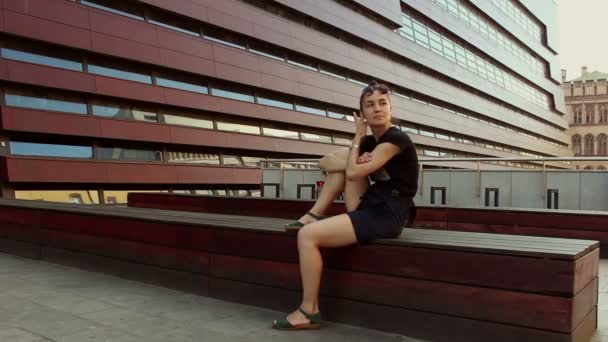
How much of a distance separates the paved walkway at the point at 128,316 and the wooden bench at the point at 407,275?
159 millimetres

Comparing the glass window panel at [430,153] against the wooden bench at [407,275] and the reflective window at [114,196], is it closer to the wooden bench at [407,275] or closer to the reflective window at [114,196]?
the reflective window at [114,196]

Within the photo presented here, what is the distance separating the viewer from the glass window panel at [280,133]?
3108 cm

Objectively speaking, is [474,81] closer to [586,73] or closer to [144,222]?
[144,222]

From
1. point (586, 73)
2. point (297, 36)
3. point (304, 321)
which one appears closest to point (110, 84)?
point (297, 36)

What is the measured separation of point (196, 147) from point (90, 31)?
25.9ft

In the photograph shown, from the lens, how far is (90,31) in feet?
71.9

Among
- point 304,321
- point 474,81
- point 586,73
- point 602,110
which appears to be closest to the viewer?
point 304,321

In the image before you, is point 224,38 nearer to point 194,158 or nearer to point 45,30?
point 194,158

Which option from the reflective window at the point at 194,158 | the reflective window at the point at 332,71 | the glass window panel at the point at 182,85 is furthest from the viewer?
the reflective window at the point at 332,71

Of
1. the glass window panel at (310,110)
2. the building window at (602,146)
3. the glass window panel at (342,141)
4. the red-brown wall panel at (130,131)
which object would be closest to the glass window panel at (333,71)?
the glass window panel at (310,110)

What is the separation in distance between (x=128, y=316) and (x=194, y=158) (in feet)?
77.1

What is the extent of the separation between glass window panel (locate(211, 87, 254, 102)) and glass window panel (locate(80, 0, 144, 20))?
551 cm

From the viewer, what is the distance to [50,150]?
2134 centimetres

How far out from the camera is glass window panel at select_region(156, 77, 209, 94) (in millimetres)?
25453
